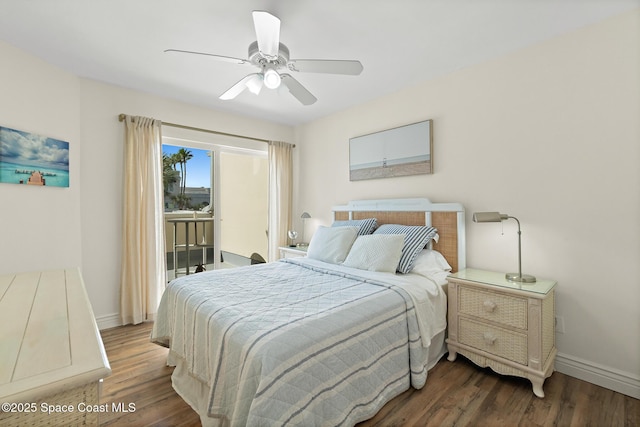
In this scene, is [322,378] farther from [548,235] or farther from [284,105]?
[284,105]

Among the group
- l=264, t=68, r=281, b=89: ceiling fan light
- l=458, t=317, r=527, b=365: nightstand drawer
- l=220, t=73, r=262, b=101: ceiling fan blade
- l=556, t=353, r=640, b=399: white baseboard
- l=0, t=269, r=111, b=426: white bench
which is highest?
l=220, t=73, r=262, b=101: ceiling fan blade

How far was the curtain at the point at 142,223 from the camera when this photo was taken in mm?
3049

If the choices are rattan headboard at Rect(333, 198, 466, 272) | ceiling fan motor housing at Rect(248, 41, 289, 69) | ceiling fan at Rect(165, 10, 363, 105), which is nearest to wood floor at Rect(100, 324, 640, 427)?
rattan headboard at Rect(333, 198, 466, 272)

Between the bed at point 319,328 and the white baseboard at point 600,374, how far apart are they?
864 mm

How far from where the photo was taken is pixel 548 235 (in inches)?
88.8

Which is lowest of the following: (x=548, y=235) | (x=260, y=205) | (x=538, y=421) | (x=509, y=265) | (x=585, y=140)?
(x=538, y=421)

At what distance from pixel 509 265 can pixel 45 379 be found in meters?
2.85

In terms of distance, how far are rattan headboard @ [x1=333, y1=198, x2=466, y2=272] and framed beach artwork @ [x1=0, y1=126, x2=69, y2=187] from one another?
9.67 feet

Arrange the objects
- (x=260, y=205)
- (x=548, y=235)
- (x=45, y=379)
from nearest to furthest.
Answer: (x=45, y=379)
(x=548, y=235)
(x=260, y=205)

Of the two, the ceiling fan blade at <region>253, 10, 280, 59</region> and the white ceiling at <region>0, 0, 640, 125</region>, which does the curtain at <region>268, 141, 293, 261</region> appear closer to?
the white ceiling at <region>0, 0, 640, 125</region>

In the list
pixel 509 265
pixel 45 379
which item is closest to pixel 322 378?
pixel 45 379

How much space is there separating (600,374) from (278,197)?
12.1 ft

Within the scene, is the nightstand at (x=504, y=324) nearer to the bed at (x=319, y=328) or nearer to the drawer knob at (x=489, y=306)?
the drawer knob at (x=489, y=306)

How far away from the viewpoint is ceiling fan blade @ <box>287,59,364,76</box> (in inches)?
76.2
